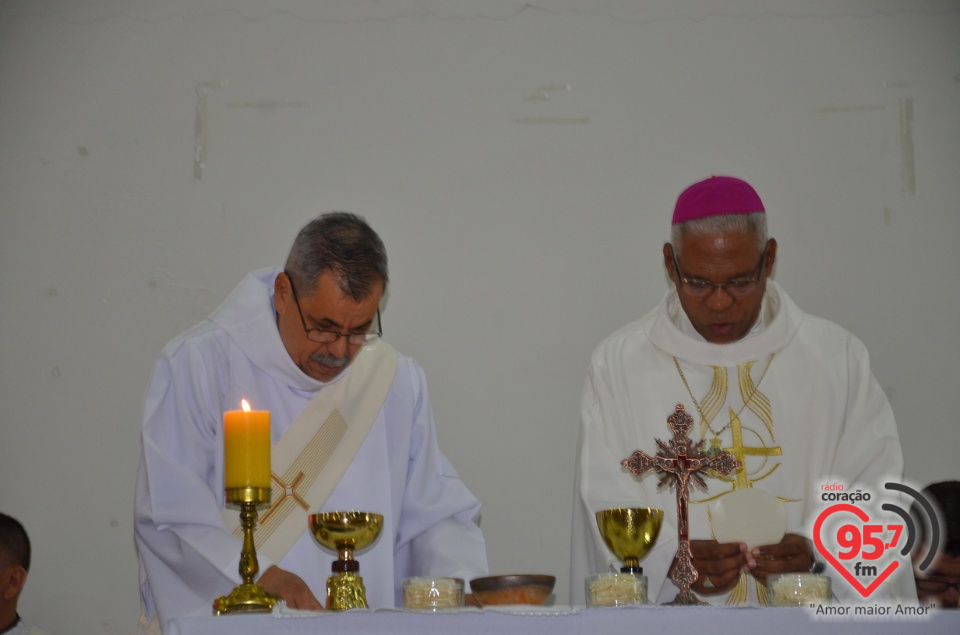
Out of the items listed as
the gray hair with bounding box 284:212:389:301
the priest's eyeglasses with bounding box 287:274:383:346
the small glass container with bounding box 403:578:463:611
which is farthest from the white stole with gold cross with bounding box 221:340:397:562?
the small glass container with bounding box 403:578:463:611

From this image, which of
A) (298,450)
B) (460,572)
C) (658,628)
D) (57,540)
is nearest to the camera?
(658,628)

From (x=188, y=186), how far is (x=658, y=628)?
4.00 meters

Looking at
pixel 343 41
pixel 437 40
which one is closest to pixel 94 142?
pixel 343 41

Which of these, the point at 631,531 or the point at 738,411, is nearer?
the point at 631,531

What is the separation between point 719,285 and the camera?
483cm

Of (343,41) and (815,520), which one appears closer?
(815,520)

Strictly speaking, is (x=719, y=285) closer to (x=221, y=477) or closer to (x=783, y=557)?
(x=783, y=557)

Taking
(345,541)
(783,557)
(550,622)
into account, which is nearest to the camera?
(550,622)

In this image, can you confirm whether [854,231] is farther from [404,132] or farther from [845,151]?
[404,132]

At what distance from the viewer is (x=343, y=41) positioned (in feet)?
20.5

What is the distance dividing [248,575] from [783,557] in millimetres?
1754

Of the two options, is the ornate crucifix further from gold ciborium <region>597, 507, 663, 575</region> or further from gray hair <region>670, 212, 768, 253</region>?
gray hair <region>670, 212, 768, 253</region>

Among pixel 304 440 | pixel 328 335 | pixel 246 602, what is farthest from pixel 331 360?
pixel 246 602

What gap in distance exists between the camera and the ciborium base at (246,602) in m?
3.28
